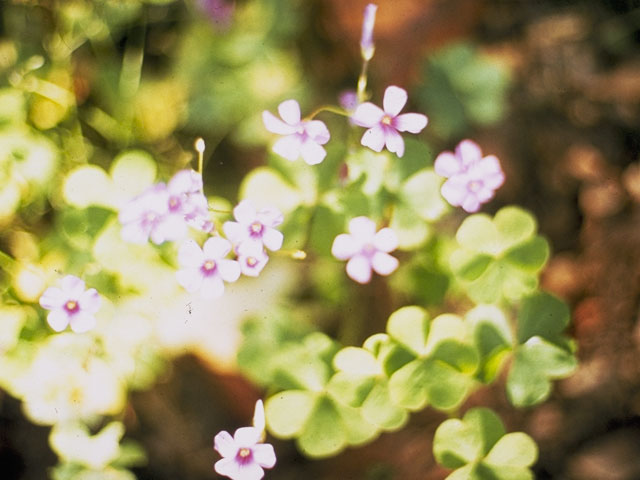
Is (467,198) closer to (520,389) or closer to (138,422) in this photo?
(520,389)

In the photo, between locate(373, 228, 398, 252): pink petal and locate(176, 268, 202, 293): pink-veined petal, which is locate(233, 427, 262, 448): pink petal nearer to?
locate(176, 268, 202, 293): pink-veined petal

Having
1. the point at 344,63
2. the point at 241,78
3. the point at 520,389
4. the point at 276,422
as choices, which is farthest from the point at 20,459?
the point at 344,63

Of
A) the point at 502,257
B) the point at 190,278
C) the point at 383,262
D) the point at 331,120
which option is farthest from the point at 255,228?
the point at 331,120

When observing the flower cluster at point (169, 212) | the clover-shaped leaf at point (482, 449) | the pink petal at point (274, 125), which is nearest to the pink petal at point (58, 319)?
the flower cluster at point (169, 212)

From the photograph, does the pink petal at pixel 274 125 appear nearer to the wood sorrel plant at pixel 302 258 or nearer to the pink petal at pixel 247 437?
the wood sorrel plant at pixel 302 258

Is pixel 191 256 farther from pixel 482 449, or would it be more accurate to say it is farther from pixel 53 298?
pixel 482 449

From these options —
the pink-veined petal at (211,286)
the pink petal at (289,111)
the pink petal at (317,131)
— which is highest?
the pink petal at (289,111)
